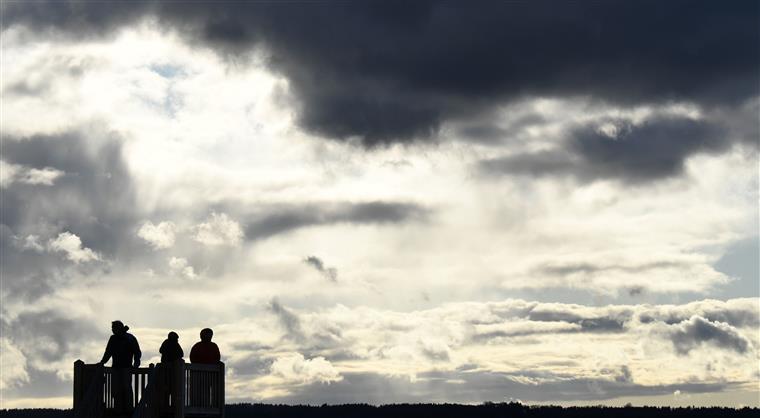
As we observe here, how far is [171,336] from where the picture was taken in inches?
1422

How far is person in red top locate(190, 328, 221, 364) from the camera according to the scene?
3634 cm

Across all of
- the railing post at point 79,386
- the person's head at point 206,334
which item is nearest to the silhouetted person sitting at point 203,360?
the person's head at point 206,334

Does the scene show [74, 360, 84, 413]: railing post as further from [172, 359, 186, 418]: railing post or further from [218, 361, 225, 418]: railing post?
[218, 361, 225, 418]: railing post

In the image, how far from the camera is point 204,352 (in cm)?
3641

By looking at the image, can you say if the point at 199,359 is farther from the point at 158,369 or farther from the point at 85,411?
the point at 85,411

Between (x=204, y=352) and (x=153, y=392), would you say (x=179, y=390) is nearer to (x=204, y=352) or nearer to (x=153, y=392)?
(x=153, y=392)

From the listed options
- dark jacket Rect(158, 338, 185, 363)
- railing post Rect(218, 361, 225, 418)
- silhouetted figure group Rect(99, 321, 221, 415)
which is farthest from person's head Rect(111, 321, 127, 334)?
railing post Rect(218, 361, 225, 418)

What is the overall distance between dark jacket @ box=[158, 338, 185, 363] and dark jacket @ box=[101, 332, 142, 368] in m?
0.71

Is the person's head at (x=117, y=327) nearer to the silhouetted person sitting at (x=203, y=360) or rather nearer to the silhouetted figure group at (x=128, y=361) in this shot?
the silhouetted figure group at (x=128, y=361)

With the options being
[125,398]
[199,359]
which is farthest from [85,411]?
[199,359]

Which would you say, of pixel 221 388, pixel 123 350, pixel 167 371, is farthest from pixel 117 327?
pixel 221 388

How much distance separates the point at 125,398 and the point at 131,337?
71.7 inches

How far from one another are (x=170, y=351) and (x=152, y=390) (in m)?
1.23

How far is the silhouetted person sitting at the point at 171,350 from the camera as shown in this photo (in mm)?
35906
